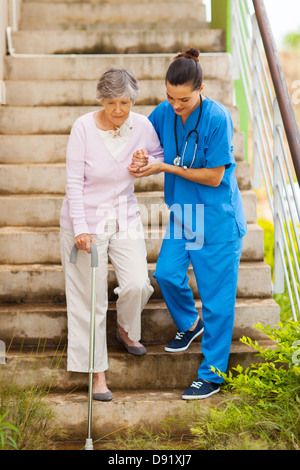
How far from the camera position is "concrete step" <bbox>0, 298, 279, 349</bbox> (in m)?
3.10

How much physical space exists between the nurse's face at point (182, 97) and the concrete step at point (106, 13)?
8.91 ft

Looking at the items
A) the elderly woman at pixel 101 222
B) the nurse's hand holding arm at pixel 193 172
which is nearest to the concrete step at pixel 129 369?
the elderly woman at pixel 101 222

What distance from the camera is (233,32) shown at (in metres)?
4.43

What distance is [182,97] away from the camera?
2541mm

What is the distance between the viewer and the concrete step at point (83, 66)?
4.29m

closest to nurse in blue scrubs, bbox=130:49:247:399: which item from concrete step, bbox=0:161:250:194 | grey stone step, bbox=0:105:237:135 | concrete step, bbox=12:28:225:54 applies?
concrete step, bbox=0:161:250:194

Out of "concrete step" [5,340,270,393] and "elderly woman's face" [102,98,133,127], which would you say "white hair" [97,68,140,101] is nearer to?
"elderly woman's face" [102,98,133,127]

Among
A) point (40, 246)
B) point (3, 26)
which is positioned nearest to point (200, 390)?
point (40, 246)

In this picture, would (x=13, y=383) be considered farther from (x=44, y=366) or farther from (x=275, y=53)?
(x=275, y=53)

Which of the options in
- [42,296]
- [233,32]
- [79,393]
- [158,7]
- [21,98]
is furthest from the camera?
[158,7]

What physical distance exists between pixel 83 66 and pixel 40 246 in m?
1.59

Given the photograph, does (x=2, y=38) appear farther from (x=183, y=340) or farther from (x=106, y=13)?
(x=183, y=340)

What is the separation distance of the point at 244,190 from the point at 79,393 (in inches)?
65.1
